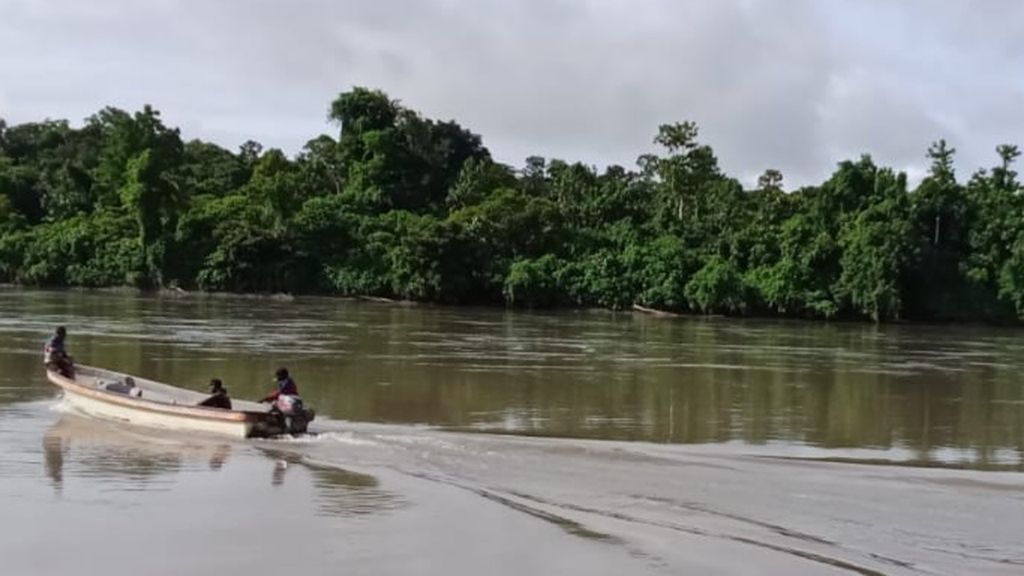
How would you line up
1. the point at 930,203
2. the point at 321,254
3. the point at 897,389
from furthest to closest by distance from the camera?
1. the point at 321,254
2. the point at 930,203
3. the point at 897,389

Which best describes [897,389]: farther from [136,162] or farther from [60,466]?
[136,162]

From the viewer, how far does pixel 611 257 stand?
66.4 m

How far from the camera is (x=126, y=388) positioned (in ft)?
60.6

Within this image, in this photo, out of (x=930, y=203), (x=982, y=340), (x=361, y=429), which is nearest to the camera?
(x=361, y=429)

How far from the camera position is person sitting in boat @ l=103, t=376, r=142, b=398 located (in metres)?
18.1

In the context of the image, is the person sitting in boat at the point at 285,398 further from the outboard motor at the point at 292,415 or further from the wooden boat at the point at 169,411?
the wooden boat at the point at 169,411

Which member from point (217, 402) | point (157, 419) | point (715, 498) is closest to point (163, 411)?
point (157, 419)

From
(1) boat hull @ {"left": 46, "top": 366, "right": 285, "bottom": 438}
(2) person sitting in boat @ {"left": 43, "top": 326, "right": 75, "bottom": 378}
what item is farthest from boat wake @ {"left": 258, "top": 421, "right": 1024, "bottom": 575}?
(2) person sitting in boat @ {"left": 43, "top": 326, "right": 75, "bottom": 378}

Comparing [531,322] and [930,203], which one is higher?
[930,203]

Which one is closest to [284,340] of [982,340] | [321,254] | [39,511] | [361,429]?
[361,429]

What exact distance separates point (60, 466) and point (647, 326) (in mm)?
38634

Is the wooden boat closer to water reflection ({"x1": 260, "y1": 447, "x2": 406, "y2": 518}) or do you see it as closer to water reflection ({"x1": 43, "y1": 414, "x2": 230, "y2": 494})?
water reflection ({"x1": 43, "y1": 414, "x2": 230, "y2": 494})

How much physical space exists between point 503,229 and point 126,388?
166ft

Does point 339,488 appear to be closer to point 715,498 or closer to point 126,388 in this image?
point 715,498
